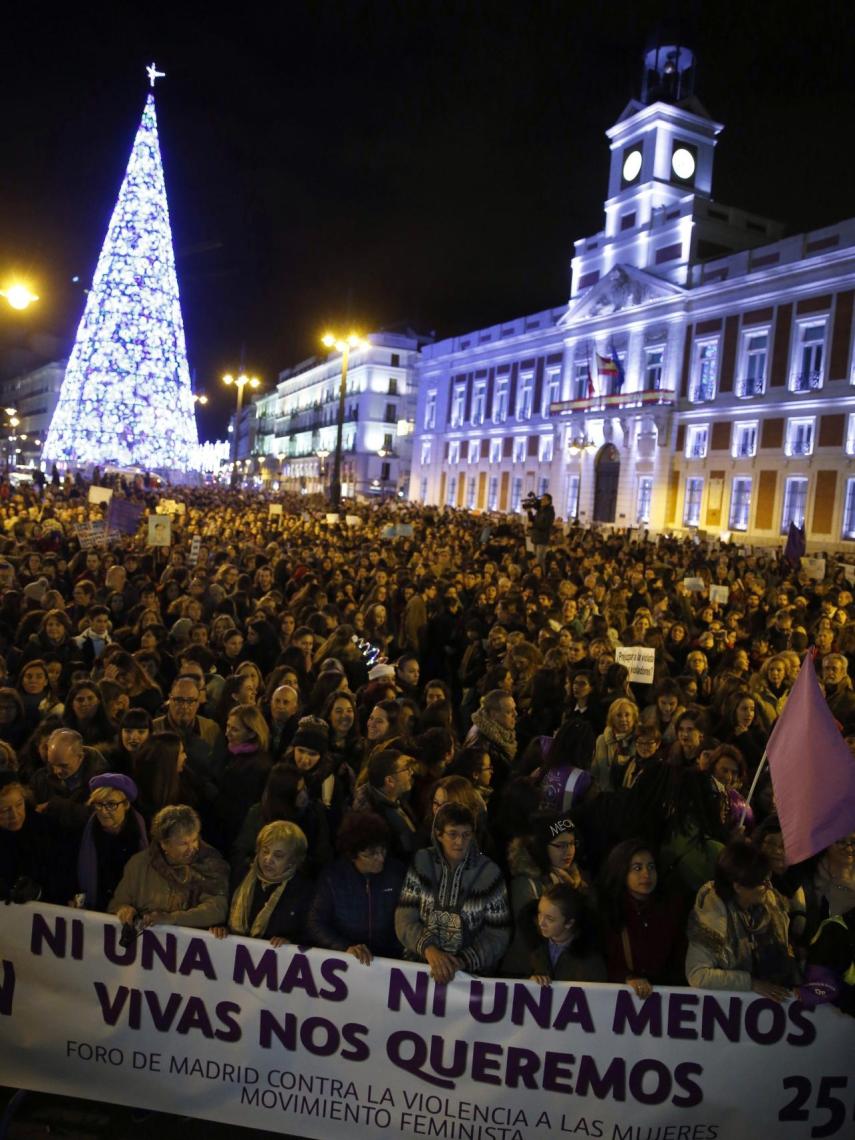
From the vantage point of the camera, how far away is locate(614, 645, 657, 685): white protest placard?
8.16m

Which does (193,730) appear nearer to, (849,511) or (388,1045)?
(388,1045)

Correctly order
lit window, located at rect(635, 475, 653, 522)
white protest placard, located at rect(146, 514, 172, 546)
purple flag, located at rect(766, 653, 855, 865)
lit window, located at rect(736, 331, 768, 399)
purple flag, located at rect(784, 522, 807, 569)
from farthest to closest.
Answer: lit window, located at rect(635, 475, 653, 522) → lit window, located at rect(736, 331, 768, 399) → purple flag, located at rect(784, 522, 807, 569) → white protest placard, located at rect(146, 514, 172, 546) → purple flag, located at rect(766, 653, 855, 865)

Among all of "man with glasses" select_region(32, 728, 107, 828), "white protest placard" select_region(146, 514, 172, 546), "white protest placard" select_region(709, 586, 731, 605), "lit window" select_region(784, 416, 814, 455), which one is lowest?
"man with glasses" select_region(32, 728, 107, 828)

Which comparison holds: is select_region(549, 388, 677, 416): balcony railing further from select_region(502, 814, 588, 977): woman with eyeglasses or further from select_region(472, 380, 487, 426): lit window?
select_region(502, 814, 588, 977): woman with eyeglasses

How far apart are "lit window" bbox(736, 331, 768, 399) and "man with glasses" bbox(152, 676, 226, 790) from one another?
3512 cm

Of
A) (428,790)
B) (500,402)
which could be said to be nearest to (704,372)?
(500,402)

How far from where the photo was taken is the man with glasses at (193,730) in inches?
234

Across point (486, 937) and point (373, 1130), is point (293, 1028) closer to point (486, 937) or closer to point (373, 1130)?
point (373, 1130)

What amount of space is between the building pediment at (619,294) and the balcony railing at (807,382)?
7.90 metres

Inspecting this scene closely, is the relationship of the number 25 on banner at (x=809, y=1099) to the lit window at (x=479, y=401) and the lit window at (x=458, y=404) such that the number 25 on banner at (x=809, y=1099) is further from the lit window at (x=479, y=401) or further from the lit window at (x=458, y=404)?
the lit window at (x=458, y=404)

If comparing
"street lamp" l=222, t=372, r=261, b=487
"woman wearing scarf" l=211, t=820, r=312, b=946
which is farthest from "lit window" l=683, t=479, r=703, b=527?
"woman wearing scarf" l=211, t=820, r=312, b=946

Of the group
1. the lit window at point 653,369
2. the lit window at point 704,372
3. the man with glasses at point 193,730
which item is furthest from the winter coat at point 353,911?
the lit window at point 653,369

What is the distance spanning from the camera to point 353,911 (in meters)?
3.98

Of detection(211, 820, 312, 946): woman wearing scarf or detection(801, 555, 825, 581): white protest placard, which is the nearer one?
detection(211, 820, 312, 946): woman wearing scarf
